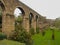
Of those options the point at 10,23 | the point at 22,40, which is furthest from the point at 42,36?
the point at 10,23

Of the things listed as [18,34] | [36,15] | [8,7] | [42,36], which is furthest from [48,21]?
[42,36]

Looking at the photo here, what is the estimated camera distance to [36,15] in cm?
3000

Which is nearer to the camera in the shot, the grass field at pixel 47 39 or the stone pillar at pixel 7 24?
the grass field at pixel 47 39

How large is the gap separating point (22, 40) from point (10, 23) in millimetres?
3765

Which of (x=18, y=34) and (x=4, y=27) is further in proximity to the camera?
(x=4, y=27)

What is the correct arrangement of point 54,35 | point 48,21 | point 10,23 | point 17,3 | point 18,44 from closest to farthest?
1. point 54,35
2. point 18,44
3. point 10,23
4. point 17,3
5. point 48,21

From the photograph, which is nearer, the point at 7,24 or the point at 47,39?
the point at 47,39

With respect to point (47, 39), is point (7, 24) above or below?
below

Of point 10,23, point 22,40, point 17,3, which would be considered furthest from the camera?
point 17,3

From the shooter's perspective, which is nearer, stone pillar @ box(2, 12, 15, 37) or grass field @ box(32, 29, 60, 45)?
grass field @ box(32, 29, 60, 45)

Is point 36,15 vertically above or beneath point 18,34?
above

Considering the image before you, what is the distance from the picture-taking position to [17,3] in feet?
78.6

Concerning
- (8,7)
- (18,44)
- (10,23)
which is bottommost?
(18,44)

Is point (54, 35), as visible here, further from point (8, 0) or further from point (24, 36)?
point (8, 0)
